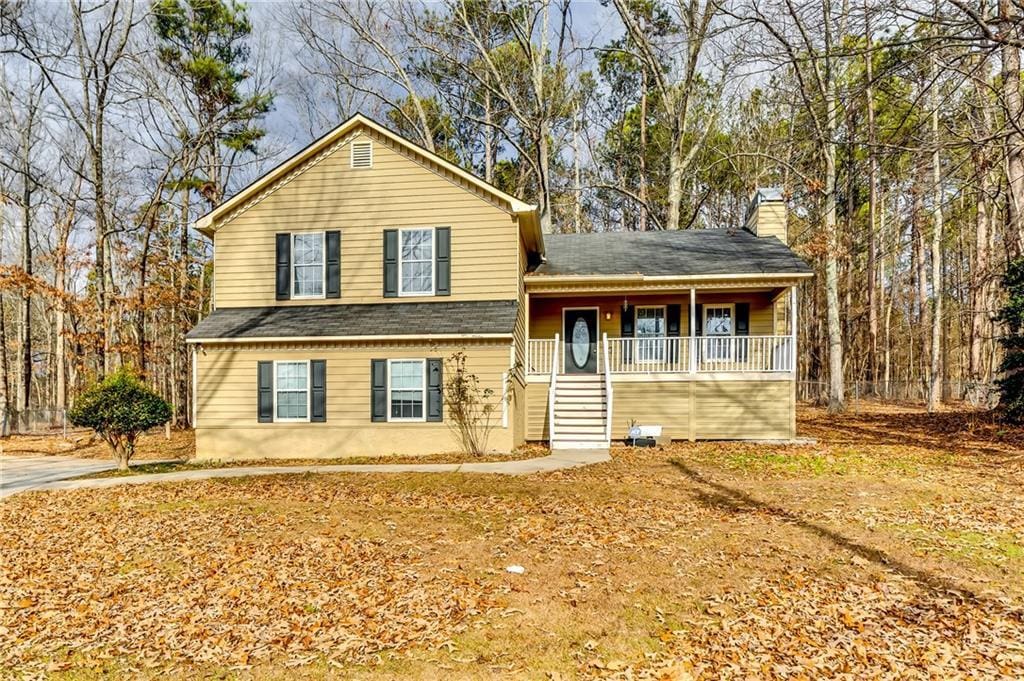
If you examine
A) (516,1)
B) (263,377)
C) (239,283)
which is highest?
(516,1)

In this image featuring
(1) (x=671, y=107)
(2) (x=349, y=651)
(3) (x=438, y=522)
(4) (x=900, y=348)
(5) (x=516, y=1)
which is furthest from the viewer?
(4) (x=900, y=348)

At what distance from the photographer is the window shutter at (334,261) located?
14.0m

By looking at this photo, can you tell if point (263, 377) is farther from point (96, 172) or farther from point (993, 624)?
point (993, 624)

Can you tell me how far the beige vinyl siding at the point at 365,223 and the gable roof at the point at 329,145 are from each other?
20 centimetres

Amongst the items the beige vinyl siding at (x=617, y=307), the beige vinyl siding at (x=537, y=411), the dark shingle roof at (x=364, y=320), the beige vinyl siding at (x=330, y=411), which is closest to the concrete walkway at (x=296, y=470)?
the beige vinyl siding at (x=330, y=411)

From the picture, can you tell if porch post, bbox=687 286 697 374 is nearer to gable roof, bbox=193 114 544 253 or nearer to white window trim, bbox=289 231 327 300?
gable roof, bbox=193 114 544 253

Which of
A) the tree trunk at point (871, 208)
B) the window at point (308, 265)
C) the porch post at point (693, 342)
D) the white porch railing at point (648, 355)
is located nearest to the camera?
the tree trunk at point (871, 208)

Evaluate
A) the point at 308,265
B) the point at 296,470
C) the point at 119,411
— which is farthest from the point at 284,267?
the point at 296,470

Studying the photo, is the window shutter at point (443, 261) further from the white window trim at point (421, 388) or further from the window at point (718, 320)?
the window at point (718, 320)

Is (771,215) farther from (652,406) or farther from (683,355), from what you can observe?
(652,406)

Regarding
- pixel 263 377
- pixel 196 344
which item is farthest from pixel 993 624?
pixel 196 344

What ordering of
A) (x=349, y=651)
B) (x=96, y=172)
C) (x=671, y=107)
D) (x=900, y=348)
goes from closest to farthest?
(x=349, y=651) → (x=96, y=172) → (x=671, y=107) → (x=900, y=348)

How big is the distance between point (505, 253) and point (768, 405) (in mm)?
7461

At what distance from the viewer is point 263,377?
527 inches
